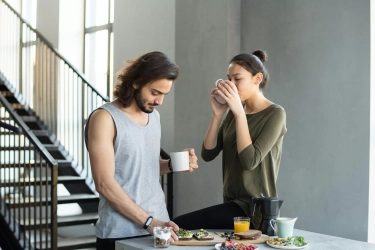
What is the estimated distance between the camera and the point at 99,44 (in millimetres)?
6934

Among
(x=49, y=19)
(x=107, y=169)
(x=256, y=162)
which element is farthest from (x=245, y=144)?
(x=49, y=19)

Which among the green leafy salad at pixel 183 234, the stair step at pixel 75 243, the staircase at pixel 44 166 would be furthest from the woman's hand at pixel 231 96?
the stair step at pixel 75 243

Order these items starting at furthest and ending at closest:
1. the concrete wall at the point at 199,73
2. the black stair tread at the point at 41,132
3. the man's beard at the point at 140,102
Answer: the black stair tread at the point at 41,132 < the concrete wall at the point at 199,73 < the man's beard at the point at 140,102

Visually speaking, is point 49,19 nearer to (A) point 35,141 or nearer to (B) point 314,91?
(A) point 35,141

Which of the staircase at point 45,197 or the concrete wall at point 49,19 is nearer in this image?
the staircase at point 45,197

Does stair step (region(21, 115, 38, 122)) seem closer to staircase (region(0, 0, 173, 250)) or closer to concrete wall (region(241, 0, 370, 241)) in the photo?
staircase (region(0, 0, 173, 250))

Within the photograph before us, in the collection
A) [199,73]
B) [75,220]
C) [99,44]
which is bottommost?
[75,220]

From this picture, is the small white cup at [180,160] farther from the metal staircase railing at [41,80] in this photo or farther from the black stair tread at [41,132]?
the black stair tread at [41,132]

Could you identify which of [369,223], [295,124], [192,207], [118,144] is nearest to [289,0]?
[295,124]

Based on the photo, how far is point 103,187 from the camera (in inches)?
80.8

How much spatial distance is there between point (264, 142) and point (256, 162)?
93mm

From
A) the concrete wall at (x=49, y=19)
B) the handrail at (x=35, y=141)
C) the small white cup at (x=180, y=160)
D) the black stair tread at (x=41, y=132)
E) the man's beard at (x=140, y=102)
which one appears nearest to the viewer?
the man's beard at (x=140, y=102)

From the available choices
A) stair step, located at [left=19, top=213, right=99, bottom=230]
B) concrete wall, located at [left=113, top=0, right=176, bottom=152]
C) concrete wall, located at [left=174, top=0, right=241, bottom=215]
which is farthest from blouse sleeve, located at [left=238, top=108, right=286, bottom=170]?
stair step, located at [left=19, top=213, right=99, bottom=230]

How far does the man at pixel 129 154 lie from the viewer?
2051mm
